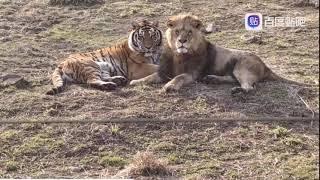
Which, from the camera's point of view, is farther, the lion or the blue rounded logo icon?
the blue rounded logo icon

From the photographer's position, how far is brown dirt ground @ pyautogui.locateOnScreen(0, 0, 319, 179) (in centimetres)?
561

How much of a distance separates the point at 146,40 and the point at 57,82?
4.52 feet

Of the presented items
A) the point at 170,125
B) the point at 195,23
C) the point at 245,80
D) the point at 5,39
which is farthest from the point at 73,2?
the point at 170,125

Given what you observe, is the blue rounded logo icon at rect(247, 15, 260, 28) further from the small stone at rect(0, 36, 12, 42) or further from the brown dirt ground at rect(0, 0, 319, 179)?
the small stone at rect(0, 36, 12, 42)

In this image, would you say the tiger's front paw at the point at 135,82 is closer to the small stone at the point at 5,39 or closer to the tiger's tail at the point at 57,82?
the tiger's tail at the point at 57,82

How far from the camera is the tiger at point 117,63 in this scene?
26.7 feet

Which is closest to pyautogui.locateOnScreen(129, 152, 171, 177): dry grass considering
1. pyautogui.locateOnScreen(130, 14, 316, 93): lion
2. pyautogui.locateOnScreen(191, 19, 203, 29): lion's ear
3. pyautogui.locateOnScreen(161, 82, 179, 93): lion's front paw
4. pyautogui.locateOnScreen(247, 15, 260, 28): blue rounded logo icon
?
pyautogui.locateOnScreen(161, 82, 179, 93): lion's front paw

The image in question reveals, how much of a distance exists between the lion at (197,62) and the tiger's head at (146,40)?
0.73 metres

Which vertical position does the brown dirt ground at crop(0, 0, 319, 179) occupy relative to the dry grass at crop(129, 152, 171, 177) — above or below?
below

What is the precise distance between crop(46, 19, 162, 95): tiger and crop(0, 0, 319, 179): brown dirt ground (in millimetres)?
218

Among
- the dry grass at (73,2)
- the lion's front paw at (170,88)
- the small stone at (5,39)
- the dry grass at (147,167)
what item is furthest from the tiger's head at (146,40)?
the dry grass at (73,2)

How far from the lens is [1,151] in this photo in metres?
6.00

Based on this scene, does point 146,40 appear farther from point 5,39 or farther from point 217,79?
point 5,39

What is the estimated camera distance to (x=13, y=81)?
320 inches
